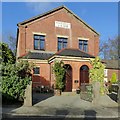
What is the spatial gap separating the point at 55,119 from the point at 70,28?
26035 mm

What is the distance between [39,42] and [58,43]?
2.66 metres

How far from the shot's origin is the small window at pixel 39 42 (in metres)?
33.8

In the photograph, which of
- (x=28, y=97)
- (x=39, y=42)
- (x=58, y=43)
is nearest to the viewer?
(x=28, y=97)

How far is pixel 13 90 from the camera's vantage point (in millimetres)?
15070

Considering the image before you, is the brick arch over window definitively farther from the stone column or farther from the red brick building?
the stone column

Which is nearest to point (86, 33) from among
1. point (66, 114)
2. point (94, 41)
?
point (94, 41)

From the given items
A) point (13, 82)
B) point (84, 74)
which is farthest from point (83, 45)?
point (13, 82)

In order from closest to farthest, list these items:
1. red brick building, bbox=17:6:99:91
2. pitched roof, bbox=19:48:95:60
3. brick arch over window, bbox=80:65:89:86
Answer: pitched roof, bbox=19:48:95:60
red brick building, bbox=17:6:99:91
brick arch over window, bbox=80:65:89:86

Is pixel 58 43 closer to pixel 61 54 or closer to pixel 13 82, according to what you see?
pixel 61 54

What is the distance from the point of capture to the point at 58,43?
34969 mm

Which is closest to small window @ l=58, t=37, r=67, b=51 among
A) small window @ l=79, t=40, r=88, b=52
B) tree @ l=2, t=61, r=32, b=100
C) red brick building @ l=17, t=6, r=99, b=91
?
red brick building @ l=17, t=6, r=99, b=91

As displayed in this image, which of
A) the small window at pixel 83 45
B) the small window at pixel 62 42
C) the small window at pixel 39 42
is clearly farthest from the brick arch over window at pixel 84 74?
the small window at pixel 39 42

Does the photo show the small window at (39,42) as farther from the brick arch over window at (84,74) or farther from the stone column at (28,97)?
the stone column at (28,97)

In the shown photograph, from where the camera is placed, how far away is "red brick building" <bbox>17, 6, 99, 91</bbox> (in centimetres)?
2967
